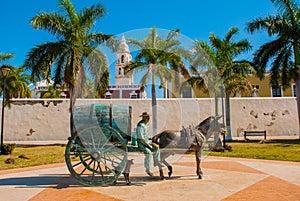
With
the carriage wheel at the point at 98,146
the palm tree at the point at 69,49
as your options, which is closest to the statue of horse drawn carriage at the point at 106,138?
the carriage wheel at the point at 98,146

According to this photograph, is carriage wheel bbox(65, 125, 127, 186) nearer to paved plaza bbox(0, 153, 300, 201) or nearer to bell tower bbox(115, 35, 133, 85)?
paved plaza bbox(0, 153, 300, 201)

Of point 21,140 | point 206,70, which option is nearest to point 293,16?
point 206,70

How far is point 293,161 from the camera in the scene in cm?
904

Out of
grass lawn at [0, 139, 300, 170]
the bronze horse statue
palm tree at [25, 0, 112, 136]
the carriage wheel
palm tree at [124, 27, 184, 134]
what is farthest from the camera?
palm tree at [124, 27, 184, 134]

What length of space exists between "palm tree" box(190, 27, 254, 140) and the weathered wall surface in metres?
2.87

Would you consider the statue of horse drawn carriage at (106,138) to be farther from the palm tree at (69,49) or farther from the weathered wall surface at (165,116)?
the weathered wall surface at (165,116)

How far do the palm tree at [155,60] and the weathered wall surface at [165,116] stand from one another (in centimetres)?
410

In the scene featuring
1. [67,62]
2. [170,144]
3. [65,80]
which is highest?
[67,62]

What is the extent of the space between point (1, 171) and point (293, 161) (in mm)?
9501

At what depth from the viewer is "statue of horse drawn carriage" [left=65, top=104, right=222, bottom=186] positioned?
547 cm

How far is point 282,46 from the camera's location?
1747 cm

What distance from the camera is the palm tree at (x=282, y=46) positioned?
56.0 ft

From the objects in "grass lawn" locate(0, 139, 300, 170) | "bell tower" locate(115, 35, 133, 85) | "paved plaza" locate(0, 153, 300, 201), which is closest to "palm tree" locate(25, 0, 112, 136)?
"bell tower" locate(115, 35, 133, 85)

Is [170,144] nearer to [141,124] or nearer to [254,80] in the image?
[141,124]
